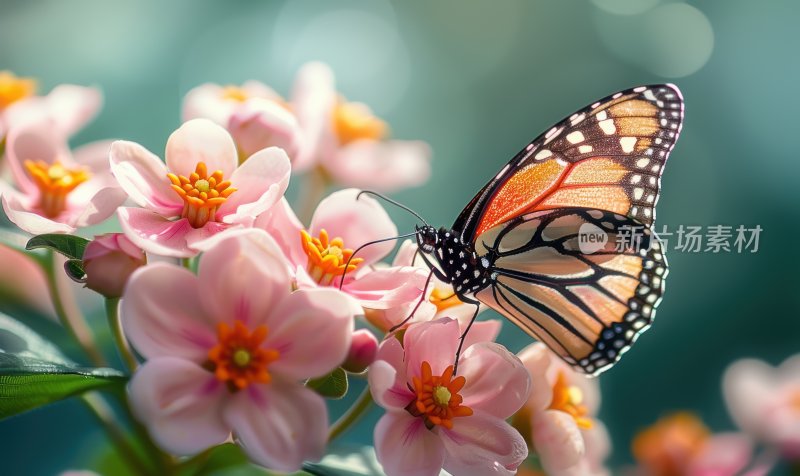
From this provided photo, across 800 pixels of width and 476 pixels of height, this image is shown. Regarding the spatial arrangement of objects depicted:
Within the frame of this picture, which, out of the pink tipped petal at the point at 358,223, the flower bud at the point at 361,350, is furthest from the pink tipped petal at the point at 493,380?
the pink tipped petal at the point at 358,223

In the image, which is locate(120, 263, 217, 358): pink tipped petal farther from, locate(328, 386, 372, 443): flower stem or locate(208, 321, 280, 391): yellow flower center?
locate(328, 386, 372, 443): flower stem

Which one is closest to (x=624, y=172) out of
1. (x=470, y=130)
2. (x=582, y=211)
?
(x=582, y=211)

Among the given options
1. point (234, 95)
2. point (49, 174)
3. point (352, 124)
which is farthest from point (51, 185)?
point (352, 124)

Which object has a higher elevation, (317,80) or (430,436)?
(317,80)

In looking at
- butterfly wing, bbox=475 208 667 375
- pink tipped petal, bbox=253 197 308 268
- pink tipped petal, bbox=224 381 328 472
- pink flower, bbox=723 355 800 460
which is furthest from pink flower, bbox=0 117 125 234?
pink flower, bbox=723 355 800 460

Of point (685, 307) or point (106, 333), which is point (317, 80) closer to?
point (106, 333)

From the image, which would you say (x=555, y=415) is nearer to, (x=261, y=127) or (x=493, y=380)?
(x=493, y=380)
